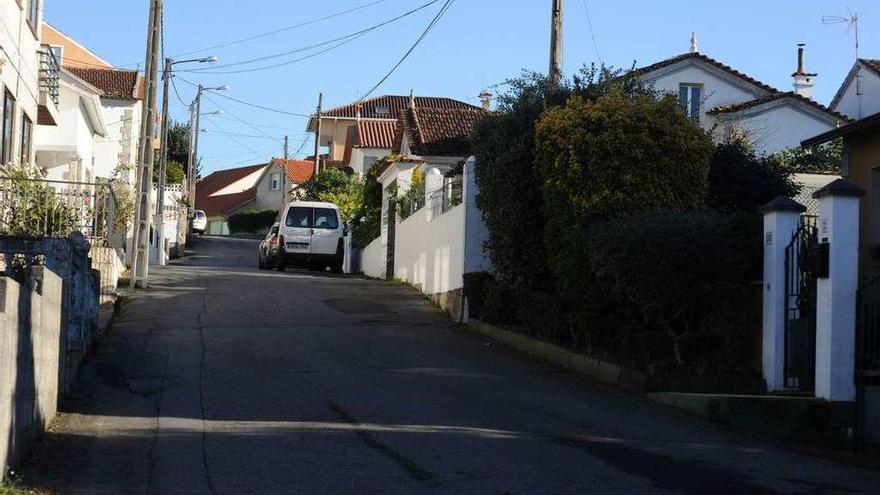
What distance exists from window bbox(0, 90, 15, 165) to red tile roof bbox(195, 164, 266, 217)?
246 feet

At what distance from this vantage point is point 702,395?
41.3 ft

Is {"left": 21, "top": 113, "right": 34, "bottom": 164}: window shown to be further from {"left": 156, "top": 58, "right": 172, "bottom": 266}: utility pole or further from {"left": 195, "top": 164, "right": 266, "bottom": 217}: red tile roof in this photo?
{"left": 195, "top": 164, "right": 266, "bottom": 217}: red tile roof

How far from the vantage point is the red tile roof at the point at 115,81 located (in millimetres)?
50844

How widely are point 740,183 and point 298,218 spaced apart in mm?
17368

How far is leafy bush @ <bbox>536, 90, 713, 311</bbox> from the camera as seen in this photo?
16.5 meters

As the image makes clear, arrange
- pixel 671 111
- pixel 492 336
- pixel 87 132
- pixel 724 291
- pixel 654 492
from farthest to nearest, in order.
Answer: pixel 87 132
pixel 492 336
pixel 671 111
pixel 724 291
pixel 654 492

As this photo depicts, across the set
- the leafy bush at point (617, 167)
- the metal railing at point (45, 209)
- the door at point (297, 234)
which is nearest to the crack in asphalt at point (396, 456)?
the leafy bush at point (617, 167)

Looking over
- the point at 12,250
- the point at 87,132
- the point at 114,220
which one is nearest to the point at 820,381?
the point at 12,250

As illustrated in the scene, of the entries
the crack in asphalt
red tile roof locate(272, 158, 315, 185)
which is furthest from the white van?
red tile roof locate(272, 158, 315, 185)

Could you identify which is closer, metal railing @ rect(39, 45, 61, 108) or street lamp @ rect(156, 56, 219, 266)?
metal railing @ rect(39, 45, 61, 108)

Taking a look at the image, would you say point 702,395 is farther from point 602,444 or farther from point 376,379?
point 376,379

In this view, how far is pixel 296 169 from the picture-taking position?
92688 millimetres

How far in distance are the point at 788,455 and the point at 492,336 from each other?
8.88 metres

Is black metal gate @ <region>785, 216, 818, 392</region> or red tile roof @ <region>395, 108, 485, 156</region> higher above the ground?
red tile roof @ <region>395, 108, 485, 156</region>
